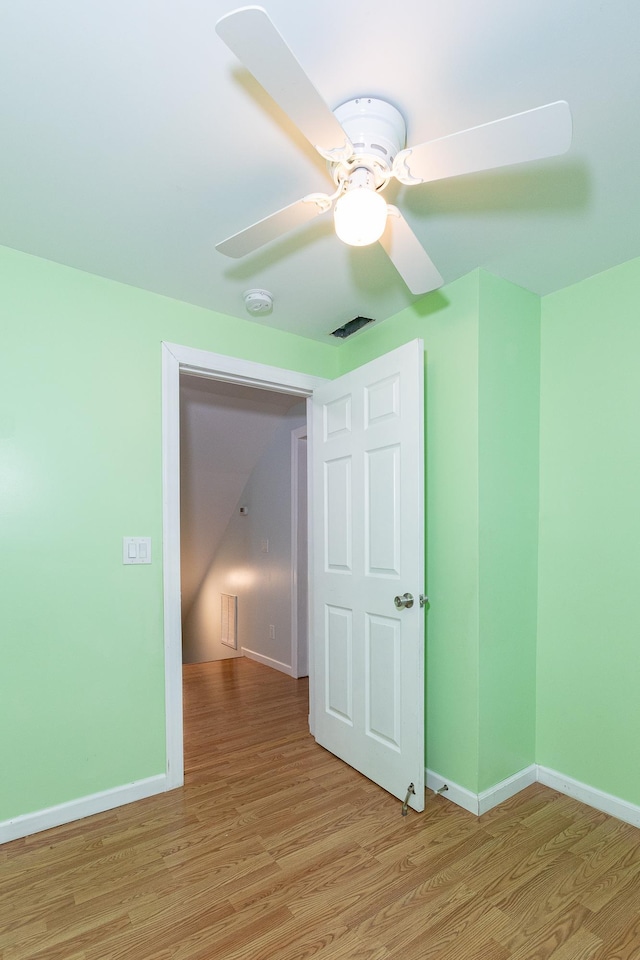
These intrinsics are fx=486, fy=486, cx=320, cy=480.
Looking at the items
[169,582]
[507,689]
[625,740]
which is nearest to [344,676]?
[507,689]

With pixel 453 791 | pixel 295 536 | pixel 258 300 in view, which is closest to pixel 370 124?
pixel 258 300

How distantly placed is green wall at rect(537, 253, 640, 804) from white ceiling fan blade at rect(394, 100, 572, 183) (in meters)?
1.26

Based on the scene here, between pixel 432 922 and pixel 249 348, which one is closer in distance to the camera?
pixel 432 922

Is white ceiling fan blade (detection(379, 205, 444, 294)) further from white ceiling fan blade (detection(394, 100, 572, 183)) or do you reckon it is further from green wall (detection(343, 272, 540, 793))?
green wall (detection(343, 272, 540, 793))

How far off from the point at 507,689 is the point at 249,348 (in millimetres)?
2125

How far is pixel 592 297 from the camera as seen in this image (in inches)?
86.4

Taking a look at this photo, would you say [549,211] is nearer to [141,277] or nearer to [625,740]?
[141,277]

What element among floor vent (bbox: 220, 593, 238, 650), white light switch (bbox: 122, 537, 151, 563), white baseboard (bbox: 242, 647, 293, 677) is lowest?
white baseboard (bbox: 242, 647, 293, 677)

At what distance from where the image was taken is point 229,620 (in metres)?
5.02

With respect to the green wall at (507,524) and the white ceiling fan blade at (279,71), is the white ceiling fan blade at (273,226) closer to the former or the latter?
the white ceiling fan blade at (279,71)

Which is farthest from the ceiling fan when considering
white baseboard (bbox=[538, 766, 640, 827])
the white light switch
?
white baseboard (bbox=[538, 766, 640, 827])

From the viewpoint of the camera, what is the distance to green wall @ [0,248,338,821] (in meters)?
1.96

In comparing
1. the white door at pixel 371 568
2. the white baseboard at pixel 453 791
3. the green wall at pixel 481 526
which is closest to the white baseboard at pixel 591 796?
the green wall at pixel 481 526

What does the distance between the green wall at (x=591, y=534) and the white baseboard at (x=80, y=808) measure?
184cm
